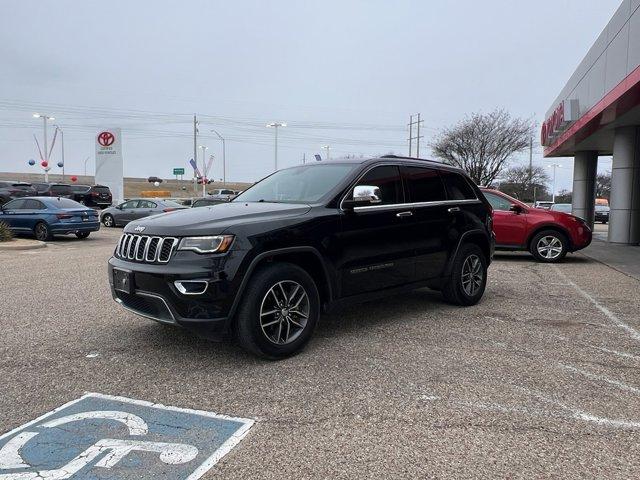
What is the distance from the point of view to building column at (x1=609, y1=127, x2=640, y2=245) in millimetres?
16828

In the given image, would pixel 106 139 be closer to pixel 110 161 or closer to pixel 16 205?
pixel 110 161

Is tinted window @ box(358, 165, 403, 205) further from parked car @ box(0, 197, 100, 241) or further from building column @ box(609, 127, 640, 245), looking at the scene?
building column @ box(609, 127, 640, 245)

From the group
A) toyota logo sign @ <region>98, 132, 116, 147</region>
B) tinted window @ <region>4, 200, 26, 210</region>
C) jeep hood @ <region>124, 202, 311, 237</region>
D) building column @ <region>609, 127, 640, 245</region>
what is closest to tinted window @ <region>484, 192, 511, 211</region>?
building column @ <region>609, 127, 640, 245</region>

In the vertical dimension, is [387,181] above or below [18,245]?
above

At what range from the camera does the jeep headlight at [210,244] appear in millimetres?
4188

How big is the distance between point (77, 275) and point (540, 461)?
8.47m

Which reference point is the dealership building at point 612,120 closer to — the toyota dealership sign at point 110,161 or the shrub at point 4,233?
the shrub at point 4,233

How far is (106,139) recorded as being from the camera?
33.0 meters

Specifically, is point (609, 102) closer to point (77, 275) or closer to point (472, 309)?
point (472, 309)

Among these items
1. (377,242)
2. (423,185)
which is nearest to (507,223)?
(423,185)

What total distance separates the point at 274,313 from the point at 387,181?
2078 mm

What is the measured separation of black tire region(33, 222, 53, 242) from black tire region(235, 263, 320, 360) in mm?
14121

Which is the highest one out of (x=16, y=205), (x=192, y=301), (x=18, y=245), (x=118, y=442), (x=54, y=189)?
(x=54, y=189)

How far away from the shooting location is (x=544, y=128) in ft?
81.4
